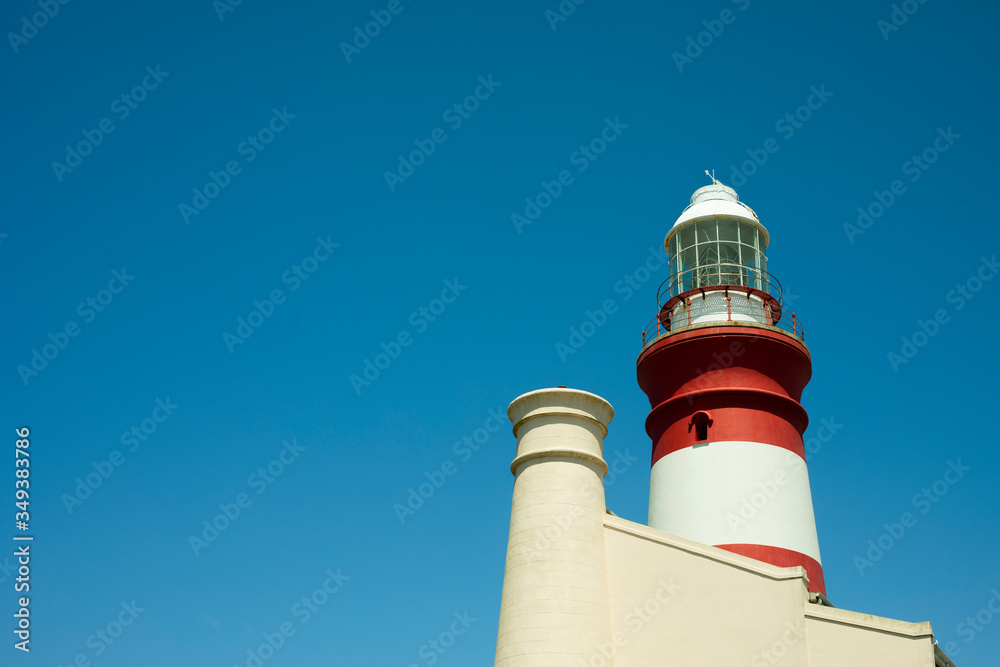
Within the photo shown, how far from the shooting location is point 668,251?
75.5 feet

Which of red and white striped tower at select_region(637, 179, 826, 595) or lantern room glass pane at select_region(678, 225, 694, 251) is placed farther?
lantern room glass pane at select_region(678, 225, 694, 251)

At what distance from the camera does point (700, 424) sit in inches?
757

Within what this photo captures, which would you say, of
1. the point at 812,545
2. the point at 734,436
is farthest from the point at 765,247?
the point at 812,545

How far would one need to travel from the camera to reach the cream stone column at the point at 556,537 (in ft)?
45.5

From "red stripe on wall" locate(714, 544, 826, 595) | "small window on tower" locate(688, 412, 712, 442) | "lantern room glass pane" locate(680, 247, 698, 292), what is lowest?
"red stripe on wall" locate(714, 544, 826, 595)

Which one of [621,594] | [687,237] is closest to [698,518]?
[621,594]

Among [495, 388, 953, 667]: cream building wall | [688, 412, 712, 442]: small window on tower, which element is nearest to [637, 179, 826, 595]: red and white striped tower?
[688, 412, 712, 442]: small window on tower

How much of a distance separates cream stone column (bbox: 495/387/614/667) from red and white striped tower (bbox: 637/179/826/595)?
388 centimetres

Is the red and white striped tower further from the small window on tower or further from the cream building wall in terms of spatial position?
the cream building wall

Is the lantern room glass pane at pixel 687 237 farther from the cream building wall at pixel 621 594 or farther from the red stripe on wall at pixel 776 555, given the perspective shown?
the cream building wall at pixel 621 594

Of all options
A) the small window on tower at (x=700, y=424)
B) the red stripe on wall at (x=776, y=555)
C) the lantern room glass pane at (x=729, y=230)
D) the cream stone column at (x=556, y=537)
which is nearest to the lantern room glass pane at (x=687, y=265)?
the lantern room glass pane at (x=729, y=230)

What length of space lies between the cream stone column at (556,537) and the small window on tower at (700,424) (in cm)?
399

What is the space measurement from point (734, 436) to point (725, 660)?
246 inches

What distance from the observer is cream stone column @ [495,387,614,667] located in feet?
45.5
